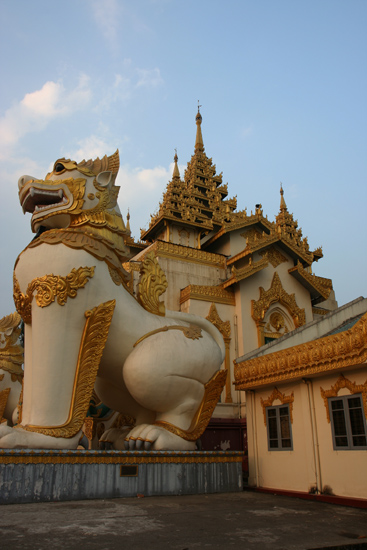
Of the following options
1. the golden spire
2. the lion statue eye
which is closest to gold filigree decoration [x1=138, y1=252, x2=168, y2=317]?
the lion statue eye

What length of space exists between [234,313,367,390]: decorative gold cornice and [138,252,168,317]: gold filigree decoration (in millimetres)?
1643

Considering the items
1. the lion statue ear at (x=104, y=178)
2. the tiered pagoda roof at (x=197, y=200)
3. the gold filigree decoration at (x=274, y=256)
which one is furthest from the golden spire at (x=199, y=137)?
the lion statue ear at (x=104, y=178)

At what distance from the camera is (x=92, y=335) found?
18.8ft

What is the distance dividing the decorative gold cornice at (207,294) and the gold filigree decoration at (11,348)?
5.03 metres

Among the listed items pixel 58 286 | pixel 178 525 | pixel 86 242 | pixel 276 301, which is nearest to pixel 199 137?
pixel 276 301

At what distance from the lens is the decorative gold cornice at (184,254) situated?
14414mm

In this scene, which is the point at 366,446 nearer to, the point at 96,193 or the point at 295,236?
the point at 96,193

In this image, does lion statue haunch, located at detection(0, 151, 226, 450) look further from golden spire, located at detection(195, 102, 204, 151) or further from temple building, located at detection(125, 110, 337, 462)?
golden spire, located at detection(195, 102, 204, 151)

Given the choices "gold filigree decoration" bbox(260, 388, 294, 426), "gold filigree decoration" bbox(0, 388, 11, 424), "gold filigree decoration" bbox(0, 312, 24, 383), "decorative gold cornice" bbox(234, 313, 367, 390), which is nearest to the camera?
"decorative gold cornice" bbox(234, 313, 367, 390)

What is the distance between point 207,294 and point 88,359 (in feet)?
27.5

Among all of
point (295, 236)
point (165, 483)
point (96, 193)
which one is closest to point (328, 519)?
point (165, 483)

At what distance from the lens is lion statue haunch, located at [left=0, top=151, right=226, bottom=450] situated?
5.44 meters

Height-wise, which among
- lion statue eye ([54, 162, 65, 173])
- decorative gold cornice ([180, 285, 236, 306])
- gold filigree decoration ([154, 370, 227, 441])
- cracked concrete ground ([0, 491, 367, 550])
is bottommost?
cracked concrete ground ([0, 491, 367, 550])

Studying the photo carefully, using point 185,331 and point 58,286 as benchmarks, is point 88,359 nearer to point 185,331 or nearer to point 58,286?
point 58,286
